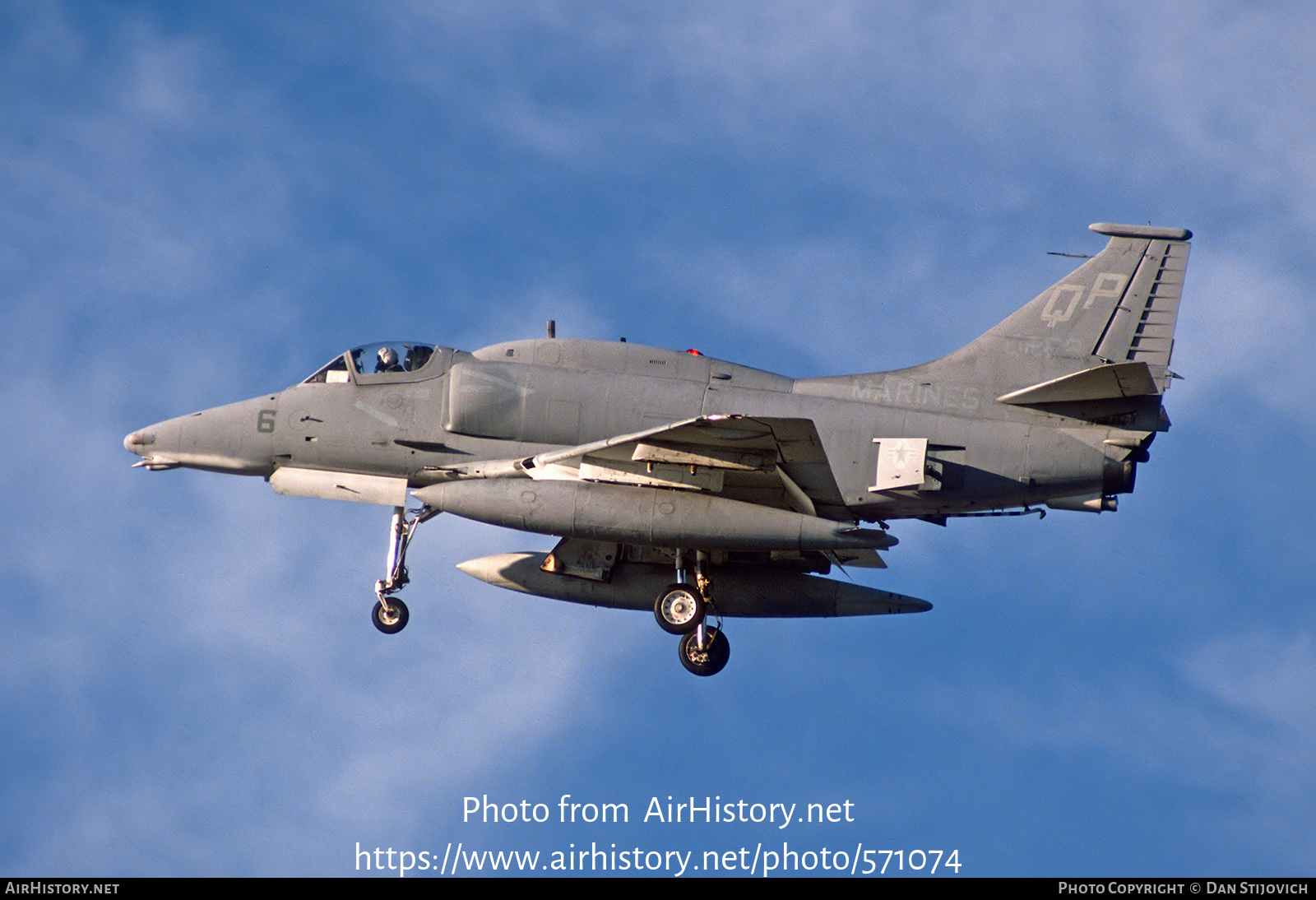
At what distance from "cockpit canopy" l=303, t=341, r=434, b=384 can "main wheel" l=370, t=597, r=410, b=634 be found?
130 inches

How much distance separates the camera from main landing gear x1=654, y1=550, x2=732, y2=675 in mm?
21391

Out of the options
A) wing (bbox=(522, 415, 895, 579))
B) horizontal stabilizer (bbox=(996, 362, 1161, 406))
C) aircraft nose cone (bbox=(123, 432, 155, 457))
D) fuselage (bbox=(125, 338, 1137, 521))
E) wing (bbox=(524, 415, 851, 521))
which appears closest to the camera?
wing (bbox=(522, 415, 895, 579))

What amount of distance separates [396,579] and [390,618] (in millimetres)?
553

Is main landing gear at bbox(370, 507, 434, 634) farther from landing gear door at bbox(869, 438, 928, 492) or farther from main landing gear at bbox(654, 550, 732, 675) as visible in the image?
landing gear door at bbox(869, 438, 928, 492)

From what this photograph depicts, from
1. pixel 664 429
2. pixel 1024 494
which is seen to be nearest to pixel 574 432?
pixel 664 429

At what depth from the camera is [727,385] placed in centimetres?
2169

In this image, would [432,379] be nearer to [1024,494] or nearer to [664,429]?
[664,429]

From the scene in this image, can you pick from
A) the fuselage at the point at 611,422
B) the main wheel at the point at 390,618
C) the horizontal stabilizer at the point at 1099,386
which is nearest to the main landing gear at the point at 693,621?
the fuselage at the point at 611,422

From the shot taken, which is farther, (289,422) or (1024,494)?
(289,422)

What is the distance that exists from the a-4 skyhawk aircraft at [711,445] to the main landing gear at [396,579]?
3cm

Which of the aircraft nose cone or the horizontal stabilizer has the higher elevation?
the horizontal stabilizer

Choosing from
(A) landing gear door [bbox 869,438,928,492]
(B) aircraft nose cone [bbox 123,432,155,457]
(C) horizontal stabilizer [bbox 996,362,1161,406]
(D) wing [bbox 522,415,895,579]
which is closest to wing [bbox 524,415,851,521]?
(D) wing [bbox 522,415,895,579]
